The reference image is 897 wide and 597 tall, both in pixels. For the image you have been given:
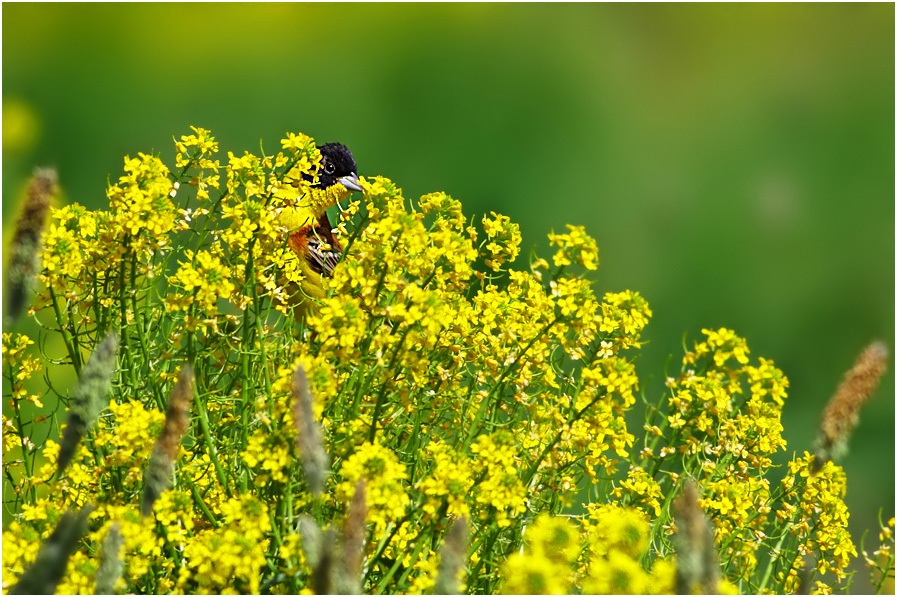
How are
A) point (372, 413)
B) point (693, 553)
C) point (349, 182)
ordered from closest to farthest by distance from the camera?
point (693, 553) < point (372, 413) < point (349, 182)

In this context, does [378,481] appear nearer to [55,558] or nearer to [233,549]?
[233,549]

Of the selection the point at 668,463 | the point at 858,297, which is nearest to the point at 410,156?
the point at 858,297

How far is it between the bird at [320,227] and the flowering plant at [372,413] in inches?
3.5

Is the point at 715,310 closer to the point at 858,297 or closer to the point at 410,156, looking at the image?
the point at 858,297

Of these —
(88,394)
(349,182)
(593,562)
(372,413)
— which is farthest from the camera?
(349,182)

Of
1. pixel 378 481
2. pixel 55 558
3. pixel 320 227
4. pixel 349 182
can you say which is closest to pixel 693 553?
pixel 378 481

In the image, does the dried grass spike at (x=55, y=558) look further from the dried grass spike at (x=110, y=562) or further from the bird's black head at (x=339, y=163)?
the bird's black head at (x=339, y=163)

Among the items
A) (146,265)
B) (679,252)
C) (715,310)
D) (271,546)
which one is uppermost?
(679,252)

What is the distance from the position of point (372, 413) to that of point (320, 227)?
833 millimetres

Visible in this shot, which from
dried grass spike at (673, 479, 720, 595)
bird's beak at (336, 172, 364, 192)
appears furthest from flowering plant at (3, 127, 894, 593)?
bird's beak at (336, 172, 364, 192)

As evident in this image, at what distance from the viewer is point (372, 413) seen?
3.96ft

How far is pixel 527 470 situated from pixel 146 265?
0.45m

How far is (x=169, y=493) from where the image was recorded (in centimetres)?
100

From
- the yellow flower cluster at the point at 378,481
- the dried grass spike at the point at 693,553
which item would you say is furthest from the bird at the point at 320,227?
the dried grass spike at the point at 693,553
